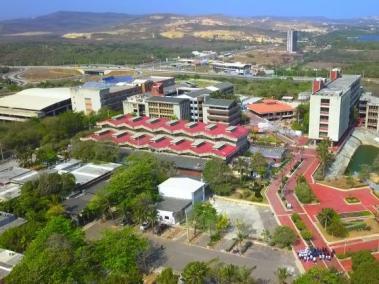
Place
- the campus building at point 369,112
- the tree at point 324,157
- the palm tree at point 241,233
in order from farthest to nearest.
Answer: the campus building at point 369,112
the tree at point 324,157
the palm tree at point 241,233

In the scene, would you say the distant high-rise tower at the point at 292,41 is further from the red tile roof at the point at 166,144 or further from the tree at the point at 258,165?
the tree at the point at 258,165

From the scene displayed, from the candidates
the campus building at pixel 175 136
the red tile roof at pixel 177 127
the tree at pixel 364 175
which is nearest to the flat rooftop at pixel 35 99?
the campus building at pixel 175 136

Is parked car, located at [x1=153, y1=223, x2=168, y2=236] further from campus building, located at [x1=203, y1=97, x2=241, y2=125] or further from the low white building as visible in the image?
campus building, located at [x1=203, y1=97, x2=241, y2=125]

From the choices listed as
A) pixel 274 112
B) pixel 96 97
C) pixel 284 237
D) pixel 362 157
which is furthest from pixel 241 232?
pixel 96 97

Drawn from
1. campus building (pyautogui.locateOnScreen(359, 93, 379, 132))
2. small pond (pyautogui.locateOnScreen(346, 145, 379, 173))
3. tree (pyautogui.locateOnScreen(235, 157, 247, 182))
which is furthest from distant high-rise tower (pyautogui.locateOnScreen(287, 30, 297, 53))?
tree (pyautogui.locateOnScreen(235, 157, 247, 182))

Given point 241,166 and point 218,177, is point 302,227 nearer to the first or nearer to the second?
point 218,177


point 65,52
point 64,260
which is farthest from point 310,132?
point 65,52

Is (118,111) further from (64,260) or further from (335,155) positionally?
(64,260)
